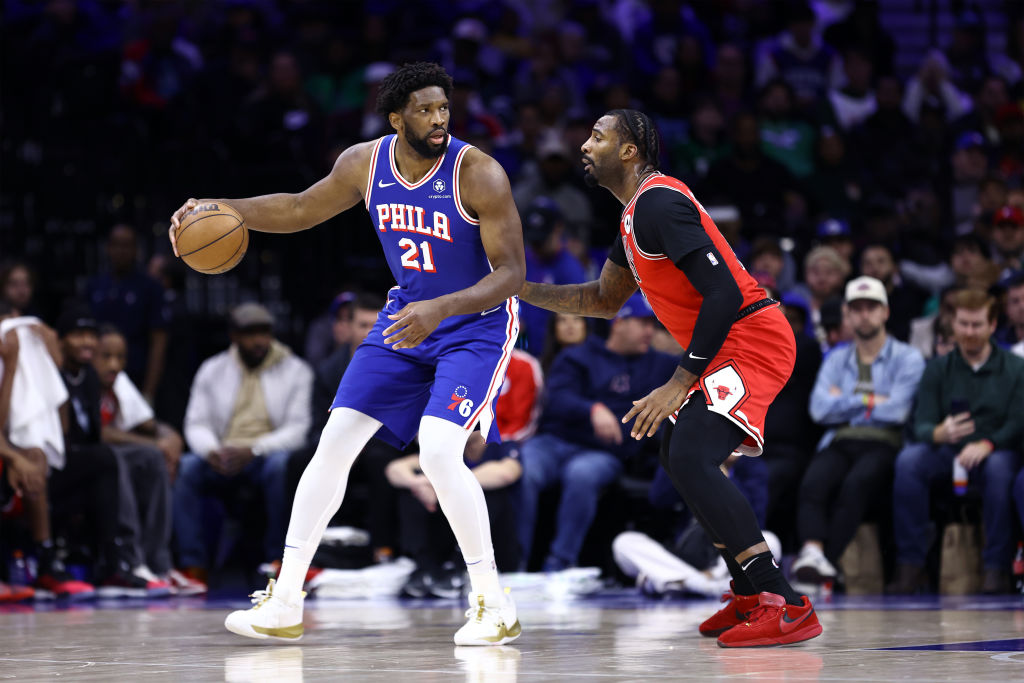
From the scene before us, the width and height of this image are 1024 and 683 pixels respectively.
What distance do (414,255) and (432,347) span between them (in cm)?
36

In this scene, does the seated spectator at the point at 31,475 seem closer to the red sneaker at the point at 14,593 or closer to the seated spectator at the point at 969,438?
the red sneaker at the point at 14,593

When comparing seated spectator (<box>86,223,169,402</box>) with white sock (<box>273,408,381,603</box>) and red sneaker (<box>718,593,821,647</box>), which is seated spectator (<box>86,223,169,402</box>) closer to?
white sock (<box>273,408,381,603</box>)

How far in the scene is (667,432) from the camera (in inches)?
213

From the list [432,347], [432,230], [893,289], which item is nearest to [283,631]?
[432,347]

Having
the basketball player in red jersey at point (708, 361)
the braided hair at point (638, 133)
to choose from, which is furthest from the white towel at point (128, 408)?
the braided hair at point (638, 133)

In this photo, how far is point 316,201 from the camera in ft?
18.4

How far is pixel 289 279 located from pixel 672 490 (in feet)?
14.6

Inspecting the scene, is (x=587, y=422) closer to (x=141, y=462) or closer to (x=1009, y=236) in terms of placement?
(x=141, y=462)

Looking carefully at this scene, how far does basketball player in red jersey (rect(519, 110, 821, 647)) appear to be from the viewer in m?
5.04

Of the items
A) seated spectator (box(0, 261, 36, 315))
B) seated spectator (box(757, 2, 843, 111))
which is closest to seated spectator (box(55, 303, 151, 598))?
seated spectator (box(0, 261, 36, 315))

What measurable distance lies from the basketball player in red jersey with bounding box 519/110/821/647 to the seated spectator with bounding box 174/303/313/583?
446 cm

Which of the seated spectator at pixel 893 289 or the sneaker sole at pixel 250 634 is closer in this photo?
the sneaker sole at pixel 250 634

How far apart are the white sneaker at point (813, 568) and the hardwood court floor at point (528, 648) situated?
0.82 meters

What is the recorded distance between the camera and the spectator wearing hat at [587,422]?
339 inches
